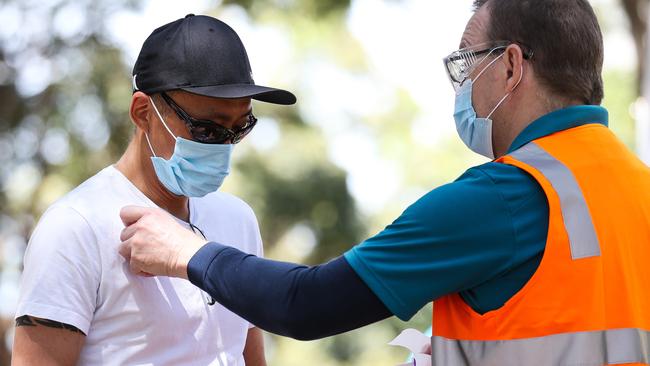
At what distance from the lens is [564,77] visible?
225 cm

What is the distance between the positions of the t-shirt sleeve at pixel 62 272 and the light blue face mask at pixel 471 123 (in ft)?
3.13

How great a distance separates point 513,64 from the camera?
229 centimetres

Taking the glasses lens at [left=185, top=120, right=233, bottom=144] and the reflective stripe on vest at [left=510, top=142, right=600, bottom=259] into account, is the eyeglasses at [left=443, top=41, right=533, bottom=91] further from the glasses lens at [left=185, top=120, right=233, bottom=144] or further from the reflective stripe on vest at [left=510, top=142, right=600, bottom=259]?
the glasses lens at [left=185, top=120, right=233, bottom=144]

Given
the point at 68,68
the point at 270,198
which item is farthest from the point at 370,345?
the point at 68,68

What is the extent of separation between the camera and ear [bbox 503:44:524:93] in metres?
2.27

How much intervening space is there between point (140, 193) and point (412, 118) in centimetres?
819

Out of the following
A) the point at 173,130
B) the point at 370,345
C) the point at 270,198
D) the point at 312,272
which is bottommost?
the point at 370,345

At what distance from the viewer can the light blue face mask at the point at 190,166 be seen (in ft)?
8.58

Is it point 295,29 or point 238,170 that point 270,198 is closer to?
point 238,170

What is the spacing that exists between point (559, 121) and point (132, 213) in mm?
1034

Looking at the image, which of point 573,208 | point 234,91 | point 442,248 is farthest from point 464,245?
point 234,91

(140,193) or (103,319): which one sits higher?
(140,193)

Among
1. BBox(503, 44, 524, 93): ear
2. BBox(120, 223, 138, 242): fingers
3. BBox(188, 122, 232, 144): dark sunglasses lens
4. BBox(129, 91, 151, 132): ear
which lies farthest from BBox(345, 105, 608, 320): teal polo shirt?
BBox(129, 91, 151, 132): ear

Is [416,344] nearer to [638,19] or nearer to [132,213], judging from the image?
[132,213]
